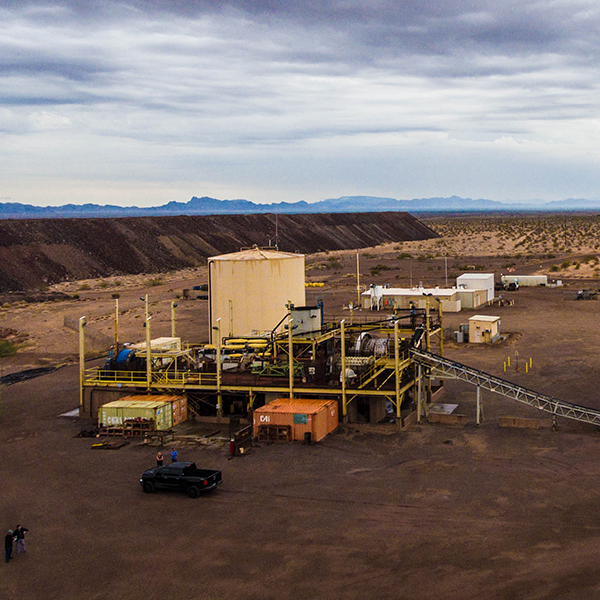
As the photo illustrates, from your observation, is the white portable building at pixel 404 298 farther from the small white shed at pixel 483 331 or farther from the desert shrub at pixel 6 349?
the desert shrub at pixel 6 349

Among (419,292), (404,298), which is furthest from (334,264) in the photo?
(419,292)

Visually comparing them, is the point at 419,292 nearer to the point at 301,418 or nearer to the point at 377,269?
the point at 377,269

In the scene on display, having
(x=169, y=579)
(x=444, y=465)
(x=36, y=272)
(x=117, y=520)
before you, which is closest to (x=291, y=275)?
(x=444, y=465)

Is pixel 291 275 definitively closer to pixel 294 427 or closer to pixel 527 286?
pixel 294 427

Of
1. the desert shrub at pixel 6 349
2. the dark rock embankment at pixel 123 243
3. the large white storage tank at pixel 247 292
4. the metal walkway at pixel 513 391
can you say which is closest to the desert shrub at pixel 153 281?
the dark rock embankment at pixel 123 243

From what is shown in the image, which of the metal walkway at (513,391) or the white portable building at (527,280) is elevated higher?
the white portable building at (527,280)
